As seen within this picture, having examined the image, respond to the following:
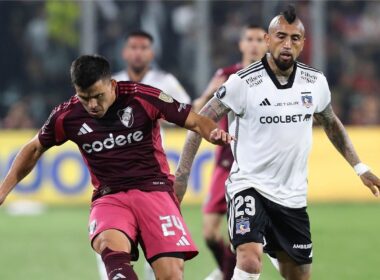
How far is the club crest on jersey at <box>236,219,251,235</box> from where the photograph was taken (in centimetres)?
761

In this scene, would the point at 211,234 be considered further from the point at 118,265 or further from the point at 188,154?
the point at 118,265

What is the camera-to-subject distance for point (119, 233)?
7215 millimetres

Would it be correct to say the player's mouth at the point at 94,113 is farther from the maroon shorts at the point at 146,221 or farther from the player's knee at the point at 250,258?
the player's knee at the point at 250,258

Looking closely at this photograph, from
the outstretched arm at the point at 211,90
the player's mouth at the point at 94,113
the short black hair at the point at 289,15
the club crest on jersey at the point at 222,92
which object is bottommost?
the player's mouth at the point at 94,113

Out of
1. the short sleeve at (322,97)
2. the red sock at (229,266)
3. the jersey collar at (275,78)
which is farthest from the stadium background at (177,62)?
the jersey collar at (275,78)

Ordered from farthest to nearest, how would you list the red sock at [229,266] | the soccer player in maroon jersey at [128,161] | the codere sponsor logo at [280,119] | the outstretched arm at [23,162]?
the red sock at [229,266]
the codere sponsor logo at [280,119]
the outstretched arm at [23,162]
the soccer player in maroon jersey at [128,161]

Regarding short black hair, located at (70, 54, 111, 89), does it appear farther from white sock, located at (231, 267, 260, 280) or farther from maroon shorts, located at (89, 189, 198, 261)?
white sock, located at (231, 267, 260, 280)

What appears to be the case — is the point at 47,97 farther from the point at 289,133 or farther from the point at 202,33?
the point at 289,133

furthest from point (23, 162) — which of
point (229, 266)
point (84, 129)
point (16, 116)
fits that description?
point (16, 116)

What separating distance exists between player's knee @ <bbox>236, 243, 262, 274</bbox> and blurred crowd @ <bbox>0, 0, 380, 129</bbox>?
38.8 ft

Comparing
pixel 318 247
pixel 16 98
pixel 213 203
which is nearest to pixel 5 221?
pixel 16 98

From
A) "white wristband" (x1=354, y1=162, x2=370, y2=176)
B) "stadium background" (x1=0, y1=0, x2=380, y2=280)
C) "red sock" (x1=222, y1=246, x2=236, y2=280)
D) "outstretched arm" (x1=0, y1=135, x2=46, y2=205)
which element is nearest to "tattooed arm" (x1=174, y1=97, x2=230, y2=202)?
"outstretched arm" (x1=0, y1=135, x2=46, y2=205)

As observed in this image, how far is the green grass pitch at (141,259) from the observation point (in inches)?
430

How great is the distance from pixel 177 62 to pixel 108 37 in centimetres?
128
